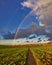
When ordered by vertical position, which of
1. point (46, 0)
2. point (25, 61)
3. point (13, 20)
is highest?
point (46, 0)

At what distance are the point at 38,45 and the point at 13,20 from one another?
1.35 feet

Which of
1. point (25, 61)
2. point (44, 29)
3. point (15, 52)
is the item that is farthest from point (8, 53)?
point (44, 29)

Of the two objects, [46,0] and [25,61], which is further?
[46,0]

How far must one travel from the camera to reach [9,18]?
7.16ft

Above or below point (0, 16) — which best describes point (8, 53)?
below

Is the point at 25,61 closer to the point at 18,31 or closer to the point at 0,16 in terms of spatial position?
the point at 18,31

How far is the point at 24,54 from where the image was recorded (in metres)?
2.09

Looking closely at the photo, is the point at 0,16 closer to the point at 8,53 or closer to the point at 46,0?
the point at 8,53

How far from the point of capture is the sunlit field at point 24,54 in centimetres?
206

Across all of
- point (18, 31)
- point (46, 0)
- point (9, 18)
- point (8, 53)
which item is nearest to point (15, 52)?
point (8, 53)

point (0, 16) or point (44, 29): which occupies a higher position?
point (0, 16)

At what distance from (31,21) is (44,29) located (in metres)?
0.18

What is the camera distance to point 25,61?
81.0 inches

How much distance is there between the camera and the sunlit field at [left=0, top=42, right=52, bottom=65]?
206 cm
